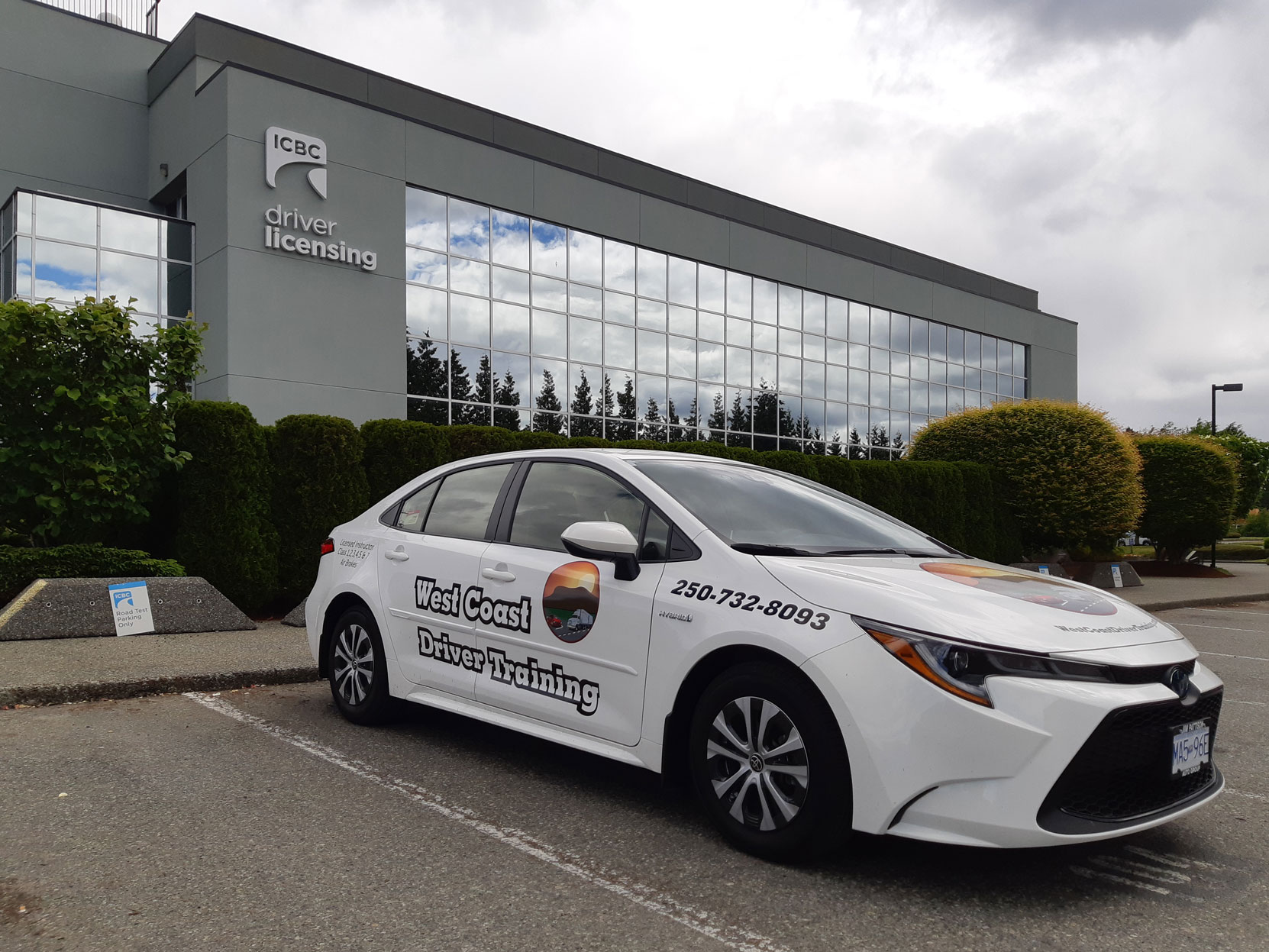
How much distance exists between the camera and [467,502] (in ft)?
17.8

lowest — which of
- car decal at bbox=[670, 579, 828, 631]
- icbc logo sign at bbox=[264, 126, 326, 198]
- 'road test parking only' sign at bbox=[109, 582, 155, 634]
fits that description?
'road test parking only' sign at bbox=[109, 582, 155, 634]

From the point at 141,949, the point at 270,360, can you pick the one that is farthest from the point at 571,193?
the point at 141,949

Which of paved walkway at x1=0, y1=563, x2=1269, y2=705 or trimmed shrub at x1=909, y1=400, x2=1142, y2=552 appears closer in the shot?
paved walkway at x1=0, y1=563, x2=1269, y2=705

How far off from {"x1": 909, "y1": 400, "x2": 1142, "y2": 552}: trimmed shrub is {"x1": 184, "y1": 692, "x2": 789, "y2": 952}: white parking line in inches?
601

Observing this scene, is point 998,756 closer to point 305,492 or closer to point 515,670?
point 515,670

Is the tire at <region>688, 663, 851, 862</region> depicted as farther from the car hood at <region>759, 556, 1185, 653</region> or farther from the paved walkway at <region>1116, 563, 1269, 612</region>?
the paved walkway at <region>1116, 563, 1269, 612</region>

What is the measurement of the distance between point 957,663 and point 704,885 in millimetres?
1179

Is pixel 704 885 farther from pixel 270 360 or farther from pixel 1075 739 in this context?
pixel 270 360

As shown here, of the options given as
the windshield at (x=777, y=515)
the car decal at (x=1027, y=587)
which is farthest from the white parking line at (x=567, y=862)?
the car decal at (x=1027, y=587)

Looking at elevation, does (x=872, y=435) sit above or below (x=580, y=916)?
above

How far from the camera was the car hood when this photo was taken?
11.2ft

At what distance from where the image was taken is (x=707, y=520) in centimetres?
434

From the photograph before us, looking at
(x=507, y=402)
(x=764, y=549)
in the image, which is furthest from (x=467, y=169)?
(x=764, y=549)

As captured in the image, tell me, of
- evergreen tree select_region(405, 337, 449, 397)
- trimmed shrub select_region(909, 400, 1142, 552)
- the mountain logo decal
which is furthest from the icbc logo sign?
the mountain logo decal
